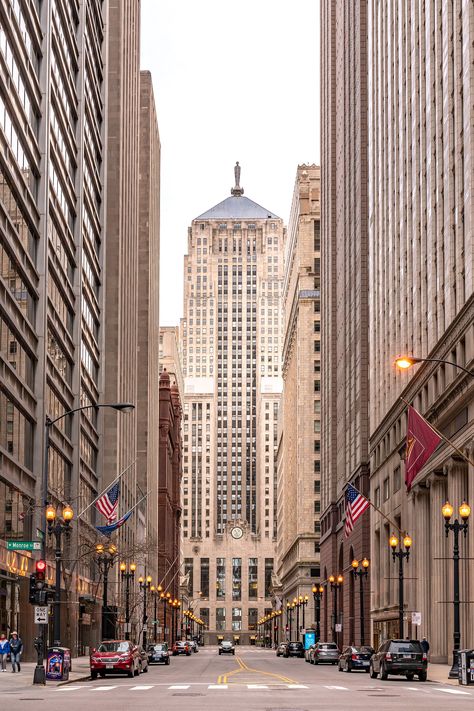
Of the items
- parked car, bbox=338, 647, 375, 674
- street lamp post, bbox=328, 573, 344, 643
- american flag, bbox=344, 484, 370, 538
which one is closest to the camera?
parked car, bbox=338, 647, 375, 674

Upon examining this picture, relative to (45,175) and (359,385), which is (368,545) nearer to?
(359,385)

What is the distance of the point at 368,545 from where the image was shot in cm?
9769

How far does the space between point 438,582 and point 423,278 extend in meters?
18.4

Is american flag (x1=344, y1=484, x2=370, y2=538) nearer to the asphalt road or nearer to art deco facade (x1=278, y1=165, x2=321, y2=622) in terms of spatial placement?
the asphalt road

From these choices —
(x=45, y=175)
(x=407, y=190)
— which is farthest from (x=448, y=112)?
(x=45, y=175)

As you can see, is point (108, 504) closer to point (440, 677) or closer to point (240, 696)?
point (440, 677)

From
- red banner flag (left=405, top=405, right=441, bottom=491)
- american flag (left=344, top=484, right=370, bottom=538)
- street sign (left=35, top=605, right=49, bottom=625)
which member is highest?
red banner flag (left=405, top=405, right=441, bottom=491)

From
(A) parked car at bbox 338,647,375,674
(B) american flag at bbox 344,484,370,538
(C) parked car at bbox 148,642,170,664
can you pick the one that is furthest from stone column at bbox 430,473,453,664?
(C) parked car at bbox 148,642,170,664

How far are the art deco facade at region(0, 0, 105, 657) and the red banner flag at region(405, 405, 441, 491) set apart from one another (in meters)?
19.1

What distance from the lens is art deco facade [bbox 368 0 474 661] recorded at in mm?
59656

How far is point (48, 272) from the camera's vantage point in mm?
69188

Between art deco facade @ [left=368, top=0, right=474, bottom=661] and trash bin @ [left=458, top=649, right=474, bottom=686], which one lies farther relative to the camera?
art deco facade @ [left=368, top=0, right=474, bottom=661]

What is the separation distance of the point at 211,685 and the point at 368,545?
58.8 m

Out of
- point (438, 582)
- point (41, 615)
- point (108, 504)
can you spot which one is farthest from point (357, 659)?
point (41, 615)
